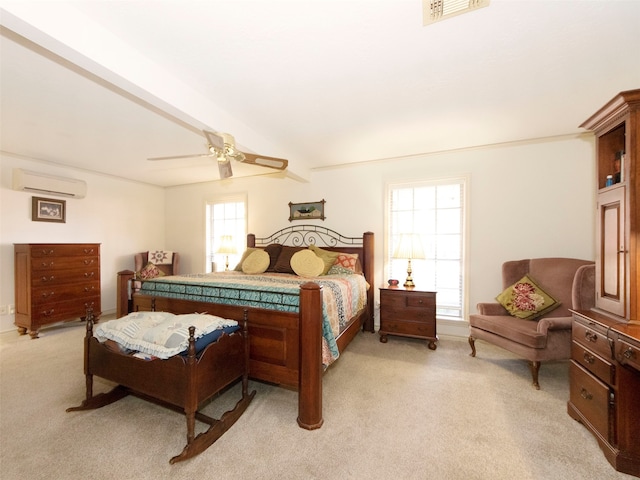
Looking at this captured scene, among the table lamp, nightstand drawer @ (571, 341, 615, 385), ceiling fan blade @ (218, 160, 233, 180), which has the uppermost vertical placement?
ceiling fan blade @ (218, 160, 233, 180)

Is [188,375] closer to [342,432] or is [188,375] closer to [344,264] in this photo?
[342,432]

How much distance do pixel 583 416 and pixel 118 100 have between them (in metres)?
4.46

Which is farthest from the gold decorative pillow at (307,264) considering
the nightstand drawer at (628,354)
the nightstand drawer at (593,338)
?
the nightstand drawer at (628,354)

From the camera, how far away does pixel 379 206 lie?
4145 millimetres

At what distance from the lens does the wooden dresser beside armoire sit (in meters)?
1.54

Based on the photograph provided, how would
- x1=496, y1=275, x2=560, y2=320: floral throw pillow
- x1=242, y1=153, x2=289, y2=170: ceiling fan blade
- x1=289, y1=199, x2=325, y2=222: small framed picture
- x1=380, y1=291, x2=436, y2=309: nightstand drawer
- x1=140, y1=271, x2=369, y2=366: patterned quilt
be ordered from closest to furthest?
x1=140, y1=271, x2=369, y2=366: patterned quilt
x1=242, y1=153, x2=289, y2=170: ceiling fan blade
x1=496, y1=275, x2=560, y2=320: floral throw pillow
x1=380, y1=291, x2=436, y2=309: nightstand drawer
x1=289, y1=199, x2=325, y2=222: small framed picture

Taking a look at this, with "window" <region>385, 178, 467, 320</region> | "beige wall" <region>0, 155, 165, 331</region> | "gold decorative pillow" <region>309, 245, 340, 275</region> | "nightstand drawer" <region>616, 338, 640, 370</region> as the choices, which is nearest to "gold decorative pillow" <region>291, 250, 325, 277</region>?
"gold decorative pillow" <region>309, 245, 340, 275</region>

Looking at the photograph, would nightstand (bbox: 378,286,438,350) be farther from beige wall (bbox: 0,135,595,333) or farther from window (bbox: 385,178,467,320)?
beige wall (bbox: 0,135,595,333)

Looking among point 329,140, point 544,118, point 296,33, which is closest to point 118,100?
point 296,33

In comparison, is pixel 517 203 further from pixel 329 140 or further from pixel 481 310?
pixel 329 140

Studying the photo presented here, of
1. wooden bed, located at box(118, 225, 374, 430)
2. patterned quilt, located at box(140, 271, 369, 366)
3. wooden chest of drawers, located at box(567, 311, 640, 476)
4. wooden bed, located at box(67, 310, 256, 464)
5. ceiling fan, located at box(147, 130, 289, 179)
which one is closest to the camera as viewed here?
wooden chest of drawers, located at box(567, 311, 640, 476)

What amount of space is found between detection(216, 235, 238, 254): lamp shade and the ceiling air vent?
409 centimetres

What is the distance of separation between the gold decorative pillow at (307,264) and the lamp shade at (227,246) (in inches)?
58.0

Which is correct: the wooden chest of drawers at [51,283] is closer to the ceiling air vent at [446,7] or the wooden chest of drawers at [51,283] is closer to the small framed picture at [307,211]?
the small framed picture at [307,211]
